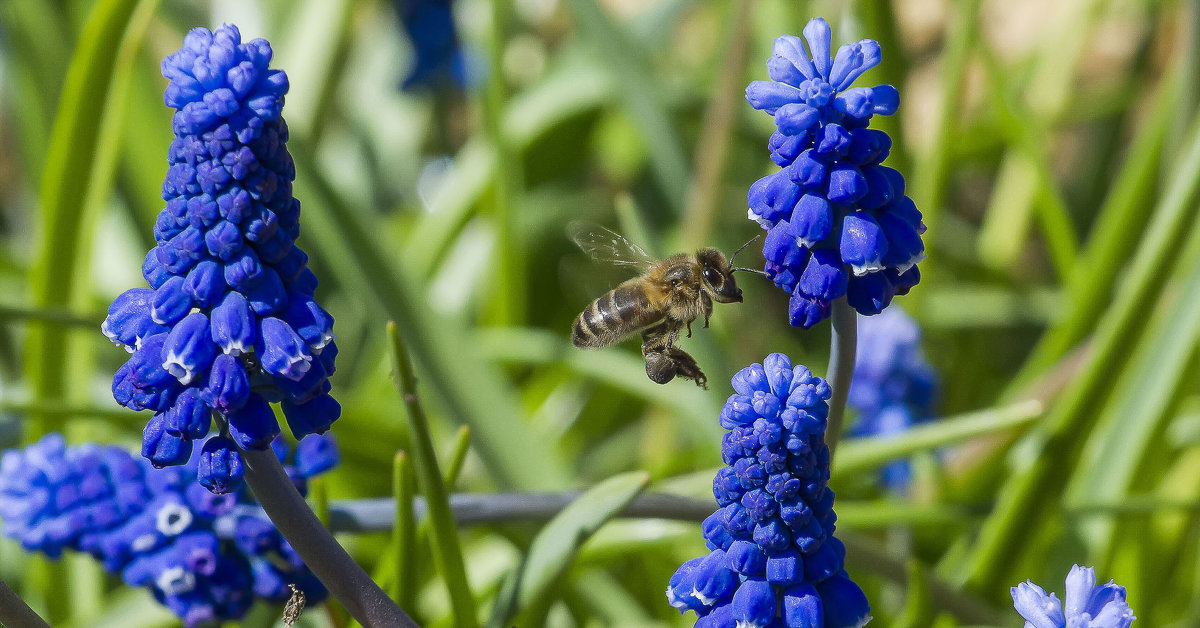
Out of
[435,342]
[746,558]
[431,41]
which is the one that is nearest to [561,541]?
[746,558]

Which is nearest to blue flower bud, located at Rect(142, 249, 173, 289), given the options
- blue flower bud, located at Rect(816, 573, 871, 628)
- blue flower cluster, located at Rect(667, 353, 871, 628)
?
blue flower cluster, located at Rect(667, 353, 871, 628)

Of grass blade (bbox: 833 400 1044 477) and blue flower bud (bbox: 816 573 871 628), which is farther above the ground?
grass blade (bbox: 833 400 1044 477)

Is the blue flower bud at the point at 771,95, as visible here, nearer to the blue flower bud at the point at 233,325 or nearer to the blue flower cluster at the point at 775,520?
the blue flower cluster at the point at 775,520

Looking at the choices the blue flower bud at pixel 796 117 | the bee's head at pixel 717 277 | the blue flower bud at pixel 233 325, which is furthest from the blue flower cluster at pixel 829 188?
the bee's head at pixel 717 277

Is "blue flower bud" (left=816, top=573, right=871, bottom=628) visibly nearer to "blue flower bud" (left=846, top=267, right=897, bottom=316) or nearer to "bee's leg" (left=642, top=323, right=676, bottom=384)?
"blue flower bud" (left=846, top=267, right=897, bottom=316)

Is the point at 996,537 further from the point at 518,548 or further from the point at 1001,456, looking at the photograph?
the point at 518,548

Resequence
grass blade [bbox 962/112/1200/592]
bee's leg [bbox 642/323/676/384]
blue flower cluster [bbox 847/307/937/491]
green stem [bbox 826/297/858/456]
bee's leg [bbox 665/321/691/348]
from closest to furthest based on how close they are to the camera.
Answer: green stem [bbox 826/297/858/456] → bee's leg [bbox 642/323/676/384] → bee's leg [bbox 665/321/691/348] → grass blade [bbox 962/112/1200/592] → blue flower cluster [bbox 847/307/937/491]

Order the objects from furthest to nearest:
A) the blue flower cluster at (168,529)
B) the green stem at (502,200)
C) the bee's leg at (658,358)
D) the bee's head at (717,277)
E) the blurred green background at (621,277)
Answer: the green stem at (502,200) → the blurred green background at (621,277) → the bee's head at (717,277) → the bee's leg at (658,358) → the blue flower cluster at (168,529)
